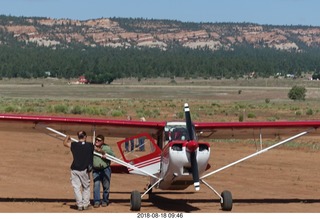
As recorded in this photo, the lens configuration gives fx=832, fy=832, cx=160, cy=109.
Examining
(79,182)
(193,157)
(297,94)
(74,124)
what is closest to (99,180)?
(79,182)

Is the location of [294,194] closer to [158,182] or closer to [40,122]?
[158,182]

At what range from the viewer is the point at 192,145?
44.2 ft

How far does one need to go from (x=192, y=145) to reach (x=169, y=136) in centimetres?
136

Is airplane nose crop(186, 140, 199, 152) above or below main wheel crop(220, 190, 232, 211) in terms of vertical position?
above

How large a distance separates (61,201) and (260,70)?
7216 inches

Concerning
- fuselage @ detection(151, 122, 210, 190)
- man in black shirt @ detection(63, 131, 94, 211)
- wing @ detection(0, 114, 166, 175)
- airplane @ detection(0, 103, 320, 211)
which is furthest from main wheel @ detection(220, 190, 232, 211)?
man in black shirt @ detection(63, 131, 94, 211)

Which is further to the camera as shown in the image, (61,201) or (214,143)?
(214,143)

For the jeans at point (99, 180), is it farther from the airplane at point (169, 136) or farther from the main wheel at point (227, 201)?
the main wheel at point (227, 201)

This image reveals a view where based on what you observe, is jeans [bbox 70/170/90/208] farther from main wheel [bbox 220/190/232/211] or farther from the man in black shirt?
main wheel [bbox 220/190/232/211]

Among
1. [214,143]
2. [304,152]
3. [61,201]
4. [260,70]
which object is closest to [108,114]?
[214,143]

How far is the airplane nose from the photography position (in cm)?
1348

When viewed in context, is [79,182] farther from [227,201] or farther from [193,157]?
[227,201]

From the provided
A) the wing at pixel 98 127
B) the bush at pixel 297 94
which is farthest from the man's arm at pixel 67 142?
the bush at pixel 297 94

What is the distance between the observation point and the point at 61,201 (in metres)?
16.5
